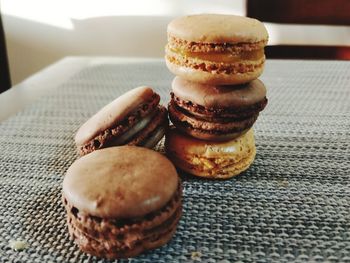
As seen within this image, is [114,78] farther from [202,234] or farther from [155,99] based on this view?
[202,234]

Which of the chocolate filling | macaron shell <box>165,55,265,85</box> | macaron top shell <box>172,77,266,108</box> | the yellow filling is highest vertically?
the yellow filling

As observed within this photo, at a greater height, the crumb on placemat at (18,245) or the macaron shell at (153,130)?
the macaron shell at (153,130)

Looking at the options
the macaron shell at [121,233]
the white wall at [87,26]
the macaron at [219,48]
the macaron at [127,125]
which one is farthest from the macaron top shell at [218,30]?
the white wall at [87,26]

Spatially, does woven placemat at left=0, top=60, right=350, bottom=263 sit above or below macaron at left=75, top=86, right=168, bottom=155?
below

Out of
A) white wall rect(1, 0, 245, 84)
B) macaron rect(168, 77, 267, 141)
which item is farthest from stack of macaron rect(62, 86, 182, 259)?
white wall rect(1, 0, 245, 84)

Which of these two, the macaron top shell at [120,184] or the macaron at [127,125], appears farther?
the macaron at [127,125]

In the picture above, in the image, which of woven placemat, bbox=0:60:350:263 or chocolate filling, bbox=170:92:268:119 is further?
chocolate filling, bbox=170:92:268:119

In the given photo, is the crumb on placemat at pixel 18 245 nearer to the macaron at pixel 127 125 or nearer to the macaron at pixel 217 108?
the macaron at pixel 127 125

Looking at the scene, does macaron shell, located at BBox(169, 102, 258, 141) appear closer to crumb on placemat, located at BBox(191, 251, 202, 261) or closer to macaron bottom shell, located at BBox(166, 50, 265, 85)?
macaron bottom shell, located at BBox(166, 50, 265, 85)

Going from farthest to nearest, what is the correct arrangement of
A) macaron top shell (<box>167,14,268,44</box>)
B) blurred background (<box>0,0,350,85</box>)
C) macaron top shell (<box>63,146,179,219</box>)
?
blurred background (<box>0,0,350,85</box>) < macaron top shell (<box>167,14,268,44</box>) < macaron top shell (<box>63,146,179,219</box>)
